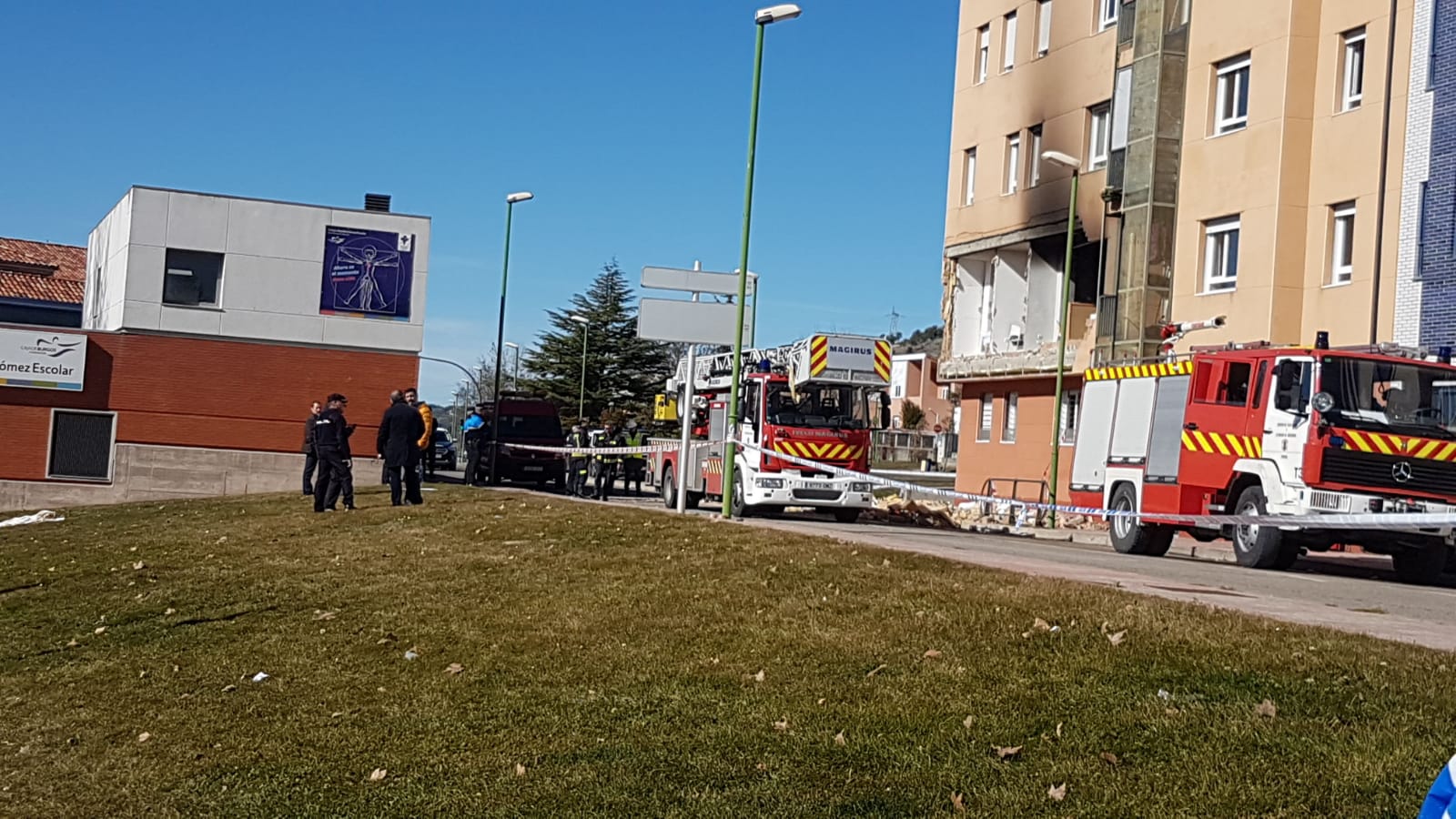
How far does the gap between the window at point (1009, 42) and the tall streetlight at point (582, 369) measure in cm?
3346

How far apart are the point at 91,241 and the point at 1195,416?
3784 cm

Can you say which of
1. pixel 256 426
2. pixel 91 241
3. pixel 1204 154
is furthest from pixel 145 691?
pixel 91 241

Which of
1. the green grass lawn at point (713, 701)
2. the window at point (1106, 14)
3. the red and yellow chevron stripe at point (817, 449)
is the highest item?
the window at point (1106, 14)

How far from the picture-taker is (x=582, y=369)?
7050 cm

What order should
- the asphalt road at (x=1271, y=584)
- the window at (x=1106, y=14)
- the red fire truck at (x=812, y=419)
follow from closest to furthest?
the asphalt road at (x=1271, y=584), the red fire truck at (x=812, y=419), the window at (x=1106, y=14)

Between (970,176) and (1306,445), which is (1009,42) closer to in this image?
(970,176)

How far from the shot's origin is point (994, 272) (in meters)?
38.9

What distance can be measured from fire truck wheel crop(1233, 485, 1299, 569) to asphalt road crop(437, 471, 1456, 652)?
0.63 feet

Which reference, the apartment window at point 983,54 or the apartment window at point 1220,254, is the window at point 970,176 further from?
the apartment window at point 1220,254

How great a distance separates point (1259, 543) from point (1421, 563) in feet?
6.48

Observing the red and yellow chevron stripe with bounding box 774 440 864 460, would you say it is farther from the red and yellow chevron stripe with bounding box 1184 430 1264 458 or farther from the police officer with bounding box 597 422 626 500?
the police officer with bounding box 597 422 626 500

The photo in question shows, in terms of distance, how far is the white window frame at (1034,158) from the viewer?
1454 inches

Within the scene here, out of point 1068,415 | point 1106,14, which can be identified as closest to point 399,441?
point 1068,415

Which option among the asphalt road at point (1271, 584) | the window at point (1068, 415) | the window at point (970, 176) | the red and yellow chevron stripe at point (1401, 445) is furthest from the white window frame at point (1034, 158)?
the red and yellow chevron stripe at point (1401, 445)
